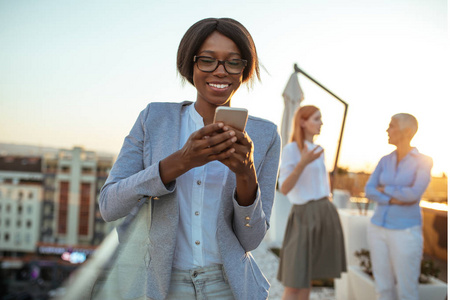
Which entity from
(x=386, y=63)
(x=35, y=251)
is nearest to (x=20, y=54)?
(x=386, y=63)

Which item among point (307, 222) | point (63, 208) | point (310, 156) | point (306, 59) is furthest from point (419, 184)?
point (63, 208)

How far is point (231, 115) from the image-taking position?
82 cm

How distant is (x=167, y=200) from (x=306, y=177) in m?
2.68

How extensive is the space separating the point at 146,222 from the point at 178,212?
86 mm

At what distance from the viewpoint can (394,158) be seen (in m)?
3.30

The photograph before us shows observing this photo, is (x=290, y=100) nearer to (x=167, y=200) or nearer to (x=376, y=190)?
(x=376, y=190)

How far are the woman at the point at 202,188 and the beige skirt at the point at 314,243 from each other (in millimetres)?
2568

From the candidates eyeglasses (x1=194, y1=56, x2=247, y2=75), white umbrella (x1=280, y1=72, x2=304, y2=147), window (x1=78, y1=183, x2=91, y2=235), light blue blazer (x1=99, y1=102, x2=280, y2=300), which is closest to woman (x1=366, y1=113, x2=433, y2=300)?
light blue blazer (x1=99, y1=102, x2=280, y2=300)

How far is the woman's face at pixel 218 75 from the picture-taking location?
41.1 inches

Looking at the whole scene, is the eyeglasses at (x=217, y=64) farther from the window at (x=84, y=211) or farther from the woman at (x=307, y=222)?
the window at (x=84, y=211)

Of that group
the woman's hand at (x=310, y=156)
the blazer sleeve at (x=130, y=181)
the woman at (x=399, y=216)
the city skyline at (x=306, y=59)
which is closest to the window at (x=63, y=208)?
the city skyline at (x=306, y=59)

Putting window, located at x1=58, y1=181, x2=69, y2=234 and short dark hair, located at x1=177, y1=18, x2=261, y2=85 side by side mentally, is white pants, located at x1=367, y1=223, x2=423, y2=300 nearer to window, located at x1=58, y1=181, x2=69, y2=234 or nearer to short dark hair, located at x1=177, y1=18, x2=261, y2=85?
short dark hair, located at x1=177, y1=18, x2=261, y2=85

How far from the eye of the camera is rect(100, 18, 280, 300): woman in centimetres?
93

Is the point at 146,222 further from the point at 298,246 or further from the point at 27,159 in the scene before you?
the point at 27,159
